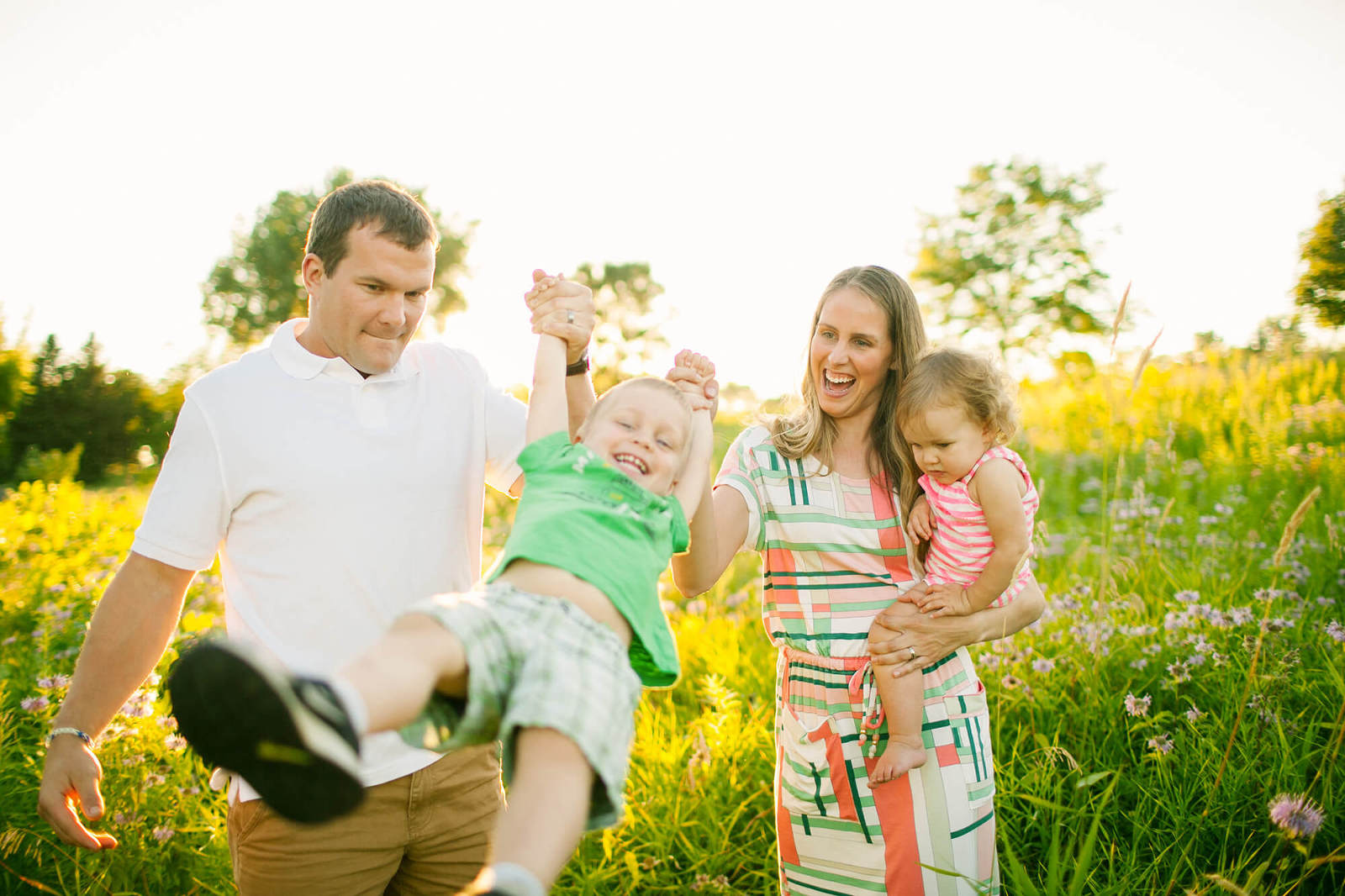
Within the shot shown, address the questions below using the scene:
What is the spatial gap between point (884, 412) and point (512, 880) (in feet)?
6.17

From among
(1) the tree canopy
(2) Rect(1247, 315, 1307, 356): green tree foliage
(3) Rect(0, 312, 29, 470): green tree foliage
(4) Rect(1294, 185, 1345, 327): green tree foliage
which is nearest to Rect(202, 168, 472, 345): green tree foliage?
(1) the tree canopy

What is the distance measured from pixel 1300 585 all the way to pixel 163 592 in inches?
203

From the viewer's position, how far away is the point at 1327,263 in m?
3.96

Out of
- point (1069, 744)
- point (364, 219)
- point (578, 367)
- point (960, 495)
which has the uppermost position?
point (364, 219)

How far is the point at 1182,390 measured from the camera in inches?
336

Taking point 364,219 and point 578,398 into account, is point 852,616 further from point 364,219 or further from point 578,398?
point 364,219

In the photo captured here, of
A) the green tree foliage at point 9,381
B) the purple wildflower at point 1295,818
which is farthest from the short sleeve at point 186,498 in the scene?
the green tree foliage at point 9,381

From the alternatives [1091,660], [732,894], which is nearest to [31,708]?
[732,894]

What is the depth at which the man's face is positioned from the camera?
Answer: 87.6 inches

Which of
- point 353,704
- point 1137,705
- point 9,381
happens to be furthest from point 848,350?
point 9,381

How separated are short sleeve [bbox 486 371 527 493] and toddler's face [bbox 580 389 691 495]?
393mm

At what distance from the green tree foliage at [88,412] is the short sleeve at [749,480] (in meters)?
13.1

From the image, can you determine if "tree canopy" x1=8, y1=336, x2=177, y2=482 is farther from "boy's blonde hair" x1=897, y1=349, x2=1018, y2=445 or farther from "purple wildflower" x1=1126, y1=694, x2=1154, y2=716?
"purple wildflower" x1=1126, y1=694, x2=1154, y2=716

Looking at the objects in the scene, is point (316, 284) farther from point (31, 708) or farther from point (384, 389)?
point (31, 708)
